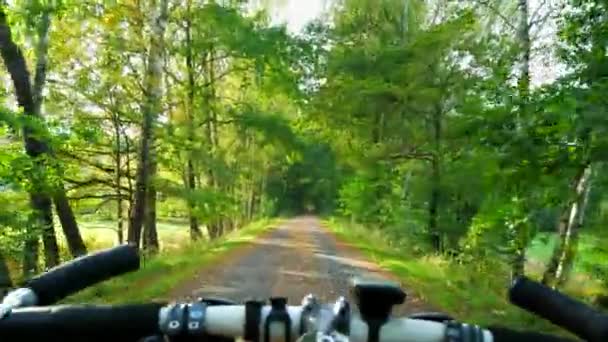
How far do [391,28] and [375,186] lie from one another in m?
6.48

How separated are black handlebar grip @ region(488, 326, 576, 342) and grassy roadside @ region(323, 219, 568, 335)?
493cm

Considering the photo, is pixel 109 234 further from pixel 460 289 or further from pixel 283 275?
pixel 460 289

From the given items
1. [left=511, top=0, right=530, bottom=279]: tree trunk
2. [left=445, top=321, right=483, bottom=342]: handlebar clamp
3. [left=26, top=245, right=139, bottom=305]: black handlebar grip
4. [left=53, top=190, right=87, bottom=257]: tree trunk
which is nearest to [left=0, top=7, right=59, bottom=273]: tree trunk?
[left=53, top=190, right=87, bottom=257]: tree trunk

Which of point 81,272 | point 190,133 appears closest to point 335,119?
point 190,133

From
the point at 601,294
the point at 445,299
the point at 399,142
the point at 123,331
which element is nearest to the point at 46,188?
the point at 445,299

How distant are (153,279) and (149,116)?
4456mm

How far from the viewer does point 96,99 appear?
15.8 meters

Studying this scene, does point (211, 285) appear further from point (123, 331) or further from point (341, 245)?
point (341, 245)

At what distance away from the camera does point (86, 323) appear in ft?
5.01

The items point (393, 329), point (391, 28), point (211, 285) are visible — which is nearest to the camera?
point (393, 329)

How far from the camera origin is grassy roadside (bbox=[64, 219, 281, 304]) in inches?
405

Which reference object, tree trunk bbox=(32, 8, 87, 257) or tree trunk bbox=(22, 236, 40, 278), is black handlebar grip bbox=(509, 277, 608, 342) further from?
tree trunk bbox=(22, 236, 40, 278)

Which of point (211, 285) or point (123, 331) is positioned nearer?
point (123, 331)

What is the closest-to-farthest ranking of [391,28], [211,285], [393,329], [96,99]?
[393,329]
[211,285]
[96,99]
[391,28]
